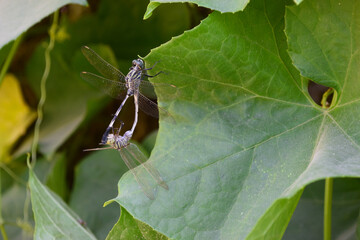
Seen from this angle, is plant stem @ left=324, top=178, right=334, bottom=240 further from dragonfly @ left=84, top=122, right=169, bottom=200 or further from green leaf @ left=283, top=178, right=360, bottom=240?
dragonfly @ left=84, top=122, right=169, bottom=200

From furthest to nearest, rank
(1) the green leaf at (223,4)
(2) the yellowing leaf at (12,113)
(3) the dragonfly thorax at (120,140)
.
Result: (2) the yellowing leaf at (12,113)
(3) the dragonfly thorax at (120,140)
(1) the green leaf at (223,4)

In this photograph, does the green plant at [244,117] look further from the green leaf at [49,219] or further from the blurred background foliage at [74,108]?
the blurred background foliage at [74,108]

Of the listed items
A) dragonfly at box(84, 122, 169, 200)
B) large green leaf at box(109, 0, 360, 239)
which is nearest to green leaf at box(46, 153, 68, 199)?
dragonfly at box(84, 122, 169, 200)

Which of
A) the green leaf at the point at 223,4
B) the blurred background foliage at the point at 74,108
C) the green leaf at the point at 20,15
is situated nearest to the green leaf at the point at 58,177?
the blurred background foliage at the point at 74,108

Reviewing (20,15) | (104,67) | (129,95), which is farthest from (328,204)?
(20,15)

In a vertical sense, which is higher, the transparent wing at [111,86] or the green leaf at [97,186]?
the transparent wing at [111,86]

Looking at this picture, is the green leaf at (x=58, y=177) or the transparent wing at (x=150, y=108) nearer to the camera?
the transparent wing at (x=150, y=108)

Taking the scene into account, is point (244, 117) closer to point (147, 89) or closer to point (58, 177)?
point (147, 89)
